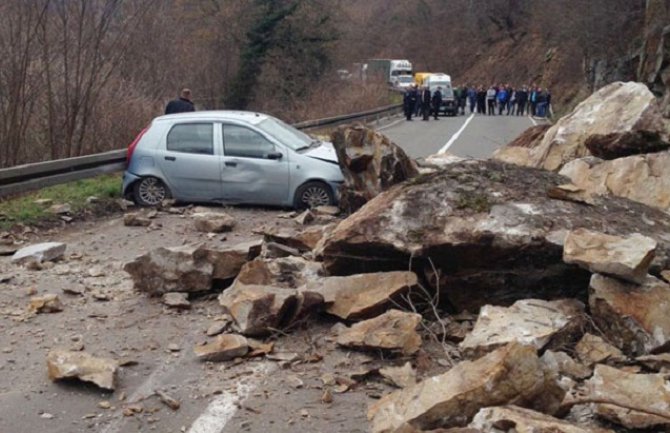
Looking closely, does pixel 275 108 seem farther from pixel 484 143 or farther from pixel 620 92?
pixel 620 92

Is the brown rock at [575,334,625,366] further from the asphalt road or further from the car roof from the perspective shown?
the asphalt road

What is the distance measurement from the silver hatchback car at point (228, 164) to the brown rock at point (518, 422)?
7.48 meters

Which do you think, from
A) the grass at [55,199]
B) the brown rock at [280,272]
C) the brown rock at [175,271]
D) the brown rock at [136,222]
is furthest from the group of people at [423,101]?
the brown rock at [175,271]

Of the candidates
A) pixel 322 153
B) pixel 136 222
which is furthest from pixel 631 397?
pixel 322 153

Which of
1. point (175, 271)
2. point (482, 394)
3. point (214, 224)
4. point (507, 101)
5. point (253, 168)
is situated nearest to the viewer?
point (482, 394)

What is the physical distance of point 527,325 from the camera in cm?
523

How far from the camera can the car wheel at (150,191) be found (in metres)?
11.9

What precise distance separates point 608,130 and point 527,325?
16.0ft

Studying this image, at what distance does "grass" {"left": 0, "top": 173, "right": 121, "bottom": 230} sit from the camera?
1039 cm

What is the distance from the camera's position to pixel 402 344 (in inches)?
214

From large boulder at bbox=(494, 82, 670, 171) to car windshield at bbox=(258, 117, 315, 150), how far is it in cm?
297

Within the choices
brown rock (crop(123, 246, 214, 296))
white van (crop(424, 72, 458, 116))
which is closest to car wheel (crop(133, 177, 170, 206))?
brown rock (crop(123, 246, 214, 296))

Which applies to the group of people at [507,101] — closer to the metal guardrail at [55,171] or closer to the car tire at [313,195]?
the metal guardrail at [55,171]

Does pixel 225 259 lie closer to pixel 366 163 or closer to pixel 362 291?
pixel 362 291
